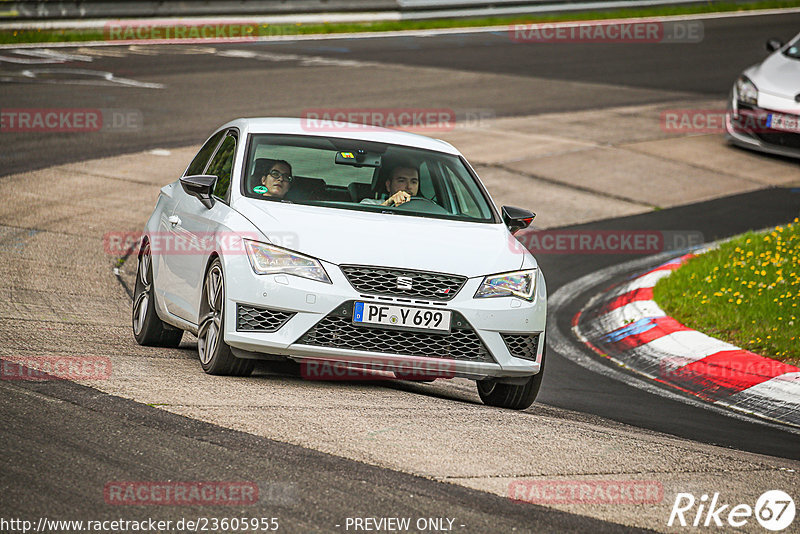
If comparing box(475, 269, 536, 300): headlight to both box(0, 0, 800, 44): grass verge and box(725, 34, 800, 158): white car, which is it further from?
box(0, 0, 800, 44): grass verge

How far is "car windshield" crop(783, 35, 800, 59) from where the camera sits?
58.2 ft

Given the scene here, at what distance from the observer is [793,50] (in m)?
17.9

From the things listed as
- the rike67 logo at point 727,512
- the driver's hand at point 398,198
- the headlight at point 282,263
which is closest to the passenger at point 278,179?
the driver's hand at point 398,198

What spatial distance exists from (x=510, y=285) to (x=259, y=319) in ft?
4.81

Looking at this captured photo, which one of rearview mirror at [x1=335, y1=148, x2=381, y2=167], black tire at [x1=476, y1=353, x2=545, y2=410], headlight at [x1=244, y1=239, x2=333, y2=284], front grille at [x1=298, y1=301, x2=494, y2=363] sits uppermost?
rearview mirror at [x1=335, y1=148, x2=381, y2=167]

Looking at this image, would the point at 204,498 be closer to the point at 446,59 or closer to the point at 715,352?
the point at 715,352

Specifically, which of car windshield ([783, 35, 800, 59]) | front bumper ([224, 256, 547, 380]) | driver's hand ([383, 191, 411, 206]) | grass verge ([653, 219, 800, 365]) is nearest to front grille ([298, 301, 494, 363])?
front bumper ([224, 256, 547, 380])

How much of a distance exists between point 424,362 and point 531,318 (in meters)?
0.74

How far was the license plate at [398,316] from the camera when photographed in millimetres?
6551

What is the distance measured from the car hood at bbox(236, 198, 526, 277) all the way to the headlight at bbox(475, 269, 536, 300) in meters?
0.05

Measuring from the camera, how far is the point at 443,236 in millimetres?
7055

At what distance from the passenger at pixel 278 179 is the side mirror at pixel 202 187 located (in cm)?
33

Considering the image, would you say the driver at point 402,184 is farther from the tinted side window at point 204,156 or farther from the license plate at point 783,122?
the license plate at point 783,122

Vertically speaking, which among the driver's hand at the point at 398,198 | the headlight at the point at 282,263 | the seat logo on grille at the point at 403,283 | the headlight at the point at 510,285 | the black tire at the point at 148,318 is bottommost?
the black tire at the point at 148,318
